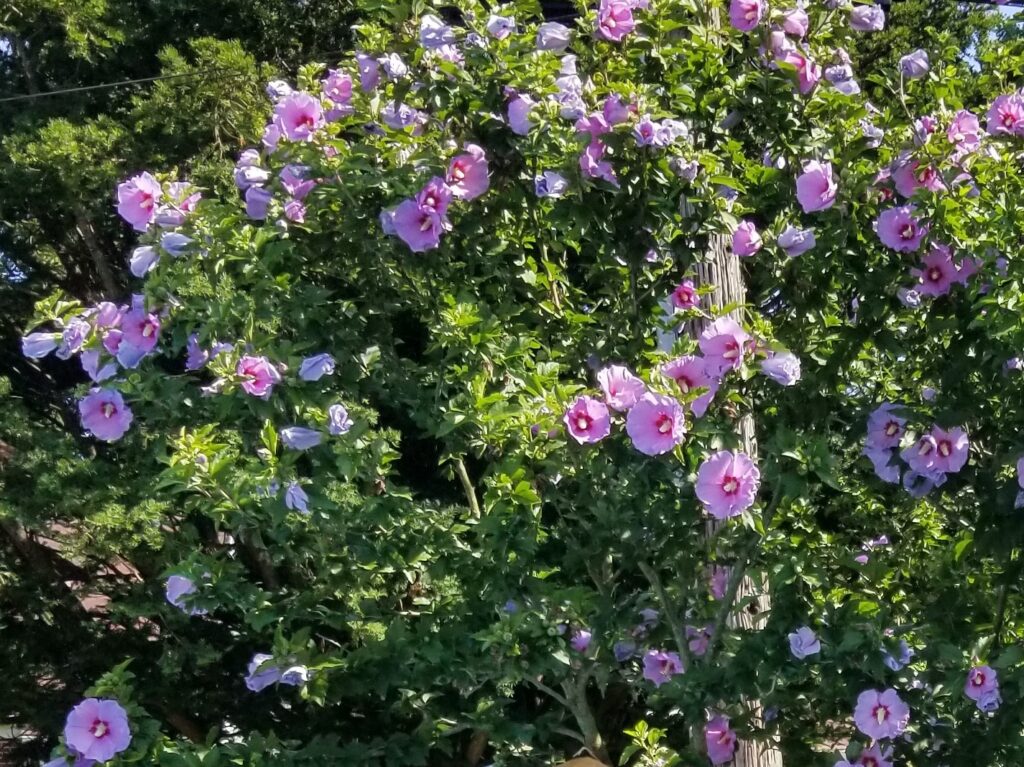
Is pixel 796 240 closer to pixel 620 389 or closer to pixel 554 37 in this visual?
pixel 620 389

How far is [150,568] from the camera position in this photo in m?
4.04

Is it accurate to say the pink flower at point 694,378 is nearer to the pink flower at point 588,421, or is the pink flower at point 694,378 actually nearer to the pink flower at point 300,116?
the pink flower at point 588,421

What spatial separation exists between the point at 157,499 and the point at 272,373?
168 cm

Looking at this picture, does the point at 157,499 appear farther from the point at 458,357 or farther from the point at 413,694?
the point at 458,357

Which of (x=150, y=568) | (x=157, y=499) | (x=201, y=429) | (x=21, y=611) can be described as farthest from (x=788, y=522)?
(x=21, y=611)

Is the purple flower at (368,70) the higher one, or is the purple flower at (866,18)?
the purple flower at (866,18)

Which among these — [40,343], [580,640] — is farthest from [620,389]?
[40,343]

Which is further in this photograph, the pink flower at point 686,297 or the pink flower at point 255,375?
the pink flower at point 686,297

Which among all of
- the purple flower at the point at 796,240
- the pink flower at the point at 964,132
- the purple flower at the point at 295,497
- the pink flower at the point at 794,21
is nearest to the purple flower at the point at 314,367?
the purple flower at the point at 295,497

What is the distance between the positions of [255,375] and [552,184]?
0.70 m

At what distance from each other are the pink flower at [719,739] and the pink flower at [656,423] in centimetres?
79

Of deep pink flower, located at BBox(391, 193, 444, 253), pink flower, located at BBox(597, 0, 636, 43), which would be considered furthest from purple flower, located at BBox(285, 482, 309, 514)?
pink flower, located at BBox(597, 0, 636, 43)

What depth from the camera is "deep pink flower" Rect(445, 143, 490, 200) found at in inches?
90.2

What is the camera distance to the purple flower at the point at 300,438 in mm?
2213
